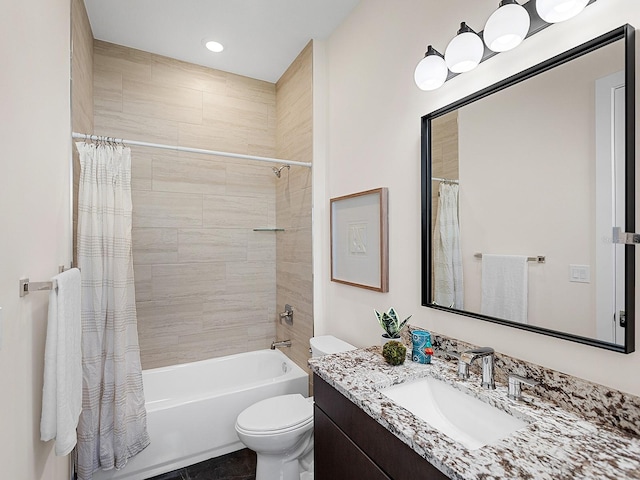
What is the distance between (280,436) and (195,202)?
6.21 feet

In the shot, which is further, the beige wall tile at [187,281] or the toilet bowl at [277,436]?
the beige wall tile at [187,281]

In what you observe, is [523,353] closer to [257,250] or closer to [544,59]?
[544,59]

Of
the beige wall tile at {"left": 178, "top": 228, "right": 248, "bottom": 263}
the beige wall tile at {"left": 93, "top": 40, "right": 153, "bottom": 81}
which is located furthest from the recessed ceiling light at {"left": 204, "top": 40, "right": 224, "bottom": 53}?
the beige wall tile at {"left": 178, "top": 228, "right": 248, "bottom": 263}

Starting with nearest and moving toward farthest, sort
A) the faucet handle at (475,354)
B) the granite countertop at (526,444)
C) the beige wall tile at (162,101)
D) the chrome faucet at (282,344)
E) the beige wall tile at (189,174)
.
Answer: the granite countertop at (526,444) → the faucet handle at (475,354) → the beige wall tile at (162,101) → the beige wall tile at (189,174) → the chrome faucet at (282,344)

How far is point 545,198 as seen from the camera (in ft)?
3.54

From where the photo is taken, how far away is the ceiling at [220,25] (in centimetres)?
203

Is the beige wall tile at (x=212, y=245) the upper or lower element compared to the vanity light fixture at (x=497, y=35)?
lower

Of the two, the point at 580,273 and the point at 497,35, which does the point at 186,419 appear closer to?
the point at 580,273

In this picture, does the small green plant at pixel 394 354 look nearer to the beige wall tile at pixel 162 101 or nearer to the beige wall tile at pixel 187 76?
the beige wall tile at pixel 162 101

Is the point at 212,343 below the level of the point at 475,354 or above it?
below

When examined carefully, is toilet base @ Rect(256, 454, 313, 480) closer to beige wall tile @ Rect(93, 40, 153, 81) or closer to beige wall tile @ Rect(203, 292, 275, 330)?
beige wall tile @ Rect(203, 292, 275, 330)

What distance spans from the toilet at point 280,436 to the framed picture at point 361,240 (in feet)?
1.62

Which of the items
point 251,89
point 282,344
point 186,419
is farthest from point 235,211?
point 186,419

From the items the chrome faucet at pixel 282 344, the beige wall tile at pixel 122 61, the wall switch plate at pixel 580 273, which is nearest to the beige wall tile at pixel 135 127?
the beige wall tile at pixel 122 61
